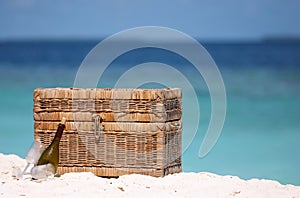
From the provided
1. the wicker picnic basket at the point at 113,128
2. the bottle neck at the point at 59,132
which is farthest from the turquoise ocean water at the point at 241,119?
the bottle neck at the point at 59,132

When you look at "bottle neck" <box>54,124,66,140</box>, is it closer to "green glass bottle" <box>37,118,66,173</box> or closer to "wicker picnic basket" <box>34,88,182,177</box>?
"green glass bottle" <box>37,118,66,173</box>

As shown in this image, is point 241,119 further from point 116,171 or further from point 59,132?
point 59,132

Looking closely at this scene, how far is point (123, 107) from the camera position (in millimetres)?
6012

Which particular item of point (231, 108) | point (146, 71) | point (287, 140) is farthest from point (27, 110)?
point (146, 71)

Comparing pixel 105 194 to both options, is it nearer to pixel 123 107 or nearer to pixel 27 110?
pixel 123 107

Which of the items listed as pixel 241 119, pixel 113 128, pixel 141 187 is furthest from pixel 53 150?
pixel 241 119

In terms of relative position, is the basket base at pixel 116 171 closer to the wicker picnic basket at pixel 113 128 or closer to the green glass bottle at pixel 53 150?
the wicker picnic basket at pixel 113 128

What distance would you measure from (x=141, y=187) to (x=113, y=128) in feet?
2.02

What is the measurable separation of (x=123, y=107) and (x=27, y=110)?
918 cm

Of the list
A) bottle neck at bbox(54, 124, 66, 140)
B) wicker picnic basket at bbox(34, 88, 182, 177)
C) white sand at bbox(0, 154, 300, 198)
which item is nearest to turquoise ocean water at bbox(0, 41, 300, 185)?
wicker picnic basket at bbox(34, 88, 182, 177)

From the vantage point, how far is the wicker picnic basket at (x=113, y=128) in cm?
597

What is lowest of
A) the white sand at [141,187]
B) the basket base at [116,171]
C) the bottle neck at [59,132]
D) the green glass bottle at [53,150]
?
the white sand at [141,187]

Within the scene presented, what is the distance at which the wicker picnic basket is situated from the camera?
597 centimetres

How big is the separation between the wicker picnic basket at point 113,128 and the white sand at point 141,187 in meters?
0.16
